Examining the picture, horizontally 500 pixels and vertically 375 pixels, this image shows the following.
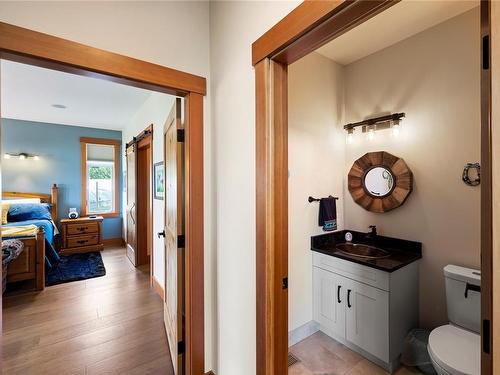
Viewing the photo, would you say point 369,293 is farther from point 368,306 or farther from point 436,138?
point 436,138

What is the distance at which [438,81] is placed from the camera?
202 cm

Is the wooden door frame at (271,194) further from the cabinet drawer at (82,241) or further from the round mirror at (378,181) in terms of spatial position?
→ the cabinet drawer at (82,241)

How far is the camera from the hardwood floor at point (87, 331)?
1.92 meters

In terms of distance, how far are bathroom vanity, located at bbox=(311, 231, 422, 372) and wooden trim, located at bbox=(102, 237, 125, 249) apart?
482cm

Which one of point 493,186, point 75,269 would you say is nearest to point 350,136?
point 493,186

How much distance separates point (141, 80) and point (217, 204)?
2.89 ft

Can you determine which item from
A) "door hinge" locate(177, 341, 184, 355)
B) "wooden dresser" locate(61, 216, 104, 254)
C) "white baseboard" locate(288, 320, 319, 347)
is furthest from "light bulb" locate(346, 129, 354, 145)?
"wooden dresser" locate(61, 216, 104, 254)

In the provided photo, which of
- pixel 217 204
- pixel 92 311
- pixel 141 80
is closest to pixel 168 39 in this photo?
pixel 141 80

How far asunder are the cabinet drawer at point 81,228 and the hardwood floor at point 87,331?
171 cm

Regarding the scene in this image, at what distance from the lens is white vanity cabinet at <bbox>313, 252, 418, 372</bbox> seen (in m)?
1.84

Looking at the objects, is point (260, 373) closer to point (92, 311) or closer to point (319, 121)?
point (319, 121)

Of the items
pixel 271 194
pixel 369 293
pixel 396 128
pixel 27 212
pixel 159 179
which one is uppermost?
pixel 396 128

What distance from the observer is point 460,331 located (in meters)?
1.67

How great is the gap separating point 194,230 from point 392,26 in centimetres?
231
